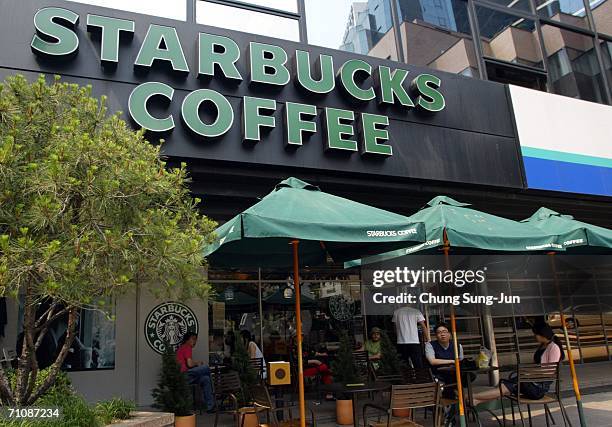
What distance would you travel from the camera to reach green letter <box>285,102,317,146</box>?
8.42 metres

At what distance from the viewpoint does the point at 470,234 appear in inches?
220

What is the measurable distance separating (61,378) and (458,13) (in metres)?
12.2

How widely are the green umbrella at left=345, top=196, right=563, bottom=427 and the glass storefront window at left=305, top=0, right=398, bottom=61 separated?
5400 millimetres

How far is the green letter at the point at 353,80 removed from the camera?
9281 mm

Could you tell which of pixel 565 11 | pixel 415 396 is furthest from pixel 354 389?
pixel 565 11

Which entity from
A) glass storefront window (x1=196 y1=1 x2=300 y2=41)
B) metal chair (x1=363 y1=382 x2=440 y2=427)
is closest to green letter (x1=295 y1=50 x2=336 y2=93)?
glass storefront window (x1=196 y1=1 x2=300 y2=41)

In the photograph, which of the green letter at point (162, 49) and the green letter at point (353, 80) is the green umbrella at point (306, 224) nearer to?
the green letter at point (162, 49)

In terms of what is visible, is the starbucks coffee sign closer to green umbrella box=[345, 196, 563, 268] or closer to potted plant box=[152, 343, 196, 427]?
green umbrella box=[345, 196, 563, 268]

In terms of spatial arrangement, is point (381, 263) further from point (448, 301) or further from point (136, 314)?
point (136, 314)

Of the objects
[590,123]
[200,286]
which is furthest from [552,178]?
[200,286]

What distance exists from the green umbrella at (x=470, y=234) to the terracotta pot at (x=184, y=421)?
3552mm

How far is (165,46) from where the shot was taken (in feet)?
26.3

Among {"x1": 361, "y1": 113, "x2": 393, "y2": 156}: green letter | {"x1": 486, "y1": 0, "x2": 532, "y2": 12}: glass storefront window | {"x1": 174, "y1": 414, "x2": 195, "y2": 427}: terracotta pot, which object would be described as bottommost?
{"x1": 174, "y1": 414, "x2": 195, "y2": 427}: terracotta pot

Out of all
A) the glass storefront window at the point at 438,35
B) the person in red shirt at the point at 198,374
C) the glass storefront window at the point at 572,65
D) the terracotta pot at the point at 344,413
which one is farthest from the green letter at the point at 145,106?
the glass storefront window at the point at 572,65
